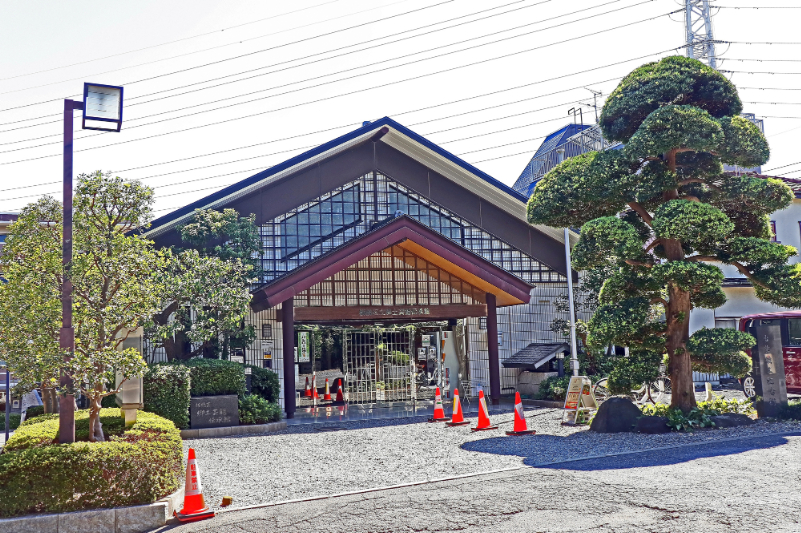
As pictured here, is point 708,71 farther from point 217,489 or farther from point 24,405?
point 24,405

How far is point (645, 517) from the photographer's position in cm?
643

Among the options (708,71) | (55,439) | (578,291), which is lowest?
(55,439)

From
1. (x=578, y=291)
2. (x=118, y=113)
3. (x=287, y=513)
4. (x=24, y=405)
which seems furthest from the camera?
(x=578, y=291)

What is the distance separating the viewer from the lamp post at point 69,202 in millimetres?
7879

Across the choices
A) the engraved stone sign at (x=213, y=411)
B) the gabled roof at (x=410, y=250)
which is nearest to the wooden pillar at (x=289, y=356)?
the gabled roof at (x=410, y=250)

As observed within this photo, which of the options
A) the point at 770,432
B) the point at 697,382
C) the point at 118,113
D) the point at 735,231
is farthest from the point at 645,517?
the point at 697,382

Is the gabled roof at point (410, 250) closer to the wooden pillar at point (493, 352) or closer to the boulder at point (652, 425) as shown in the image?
the wooden pillar at point (493, 352)

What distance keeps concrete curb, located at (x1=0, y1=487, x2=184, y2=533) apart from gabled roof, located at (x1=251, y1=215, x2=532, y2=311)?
9.38 meters

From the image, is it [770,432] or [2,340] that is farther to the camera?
[770,432]

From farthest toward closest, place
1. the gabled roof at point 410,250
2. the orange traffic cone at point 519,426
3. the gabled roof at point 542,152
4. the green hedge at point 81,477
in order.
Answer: the gabled roof at point 542,152
the gabled roof at point 410,250
the orange traffic cone at point 519,426
the green hedge at point 81,477

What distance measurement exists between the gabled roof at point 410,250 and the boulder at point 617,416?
6.03 m

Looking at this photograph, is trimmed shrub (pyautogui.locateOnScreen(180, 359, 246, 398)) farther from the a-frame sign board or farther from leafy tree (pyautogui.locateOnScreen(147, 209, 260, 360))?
the a-frame sign board

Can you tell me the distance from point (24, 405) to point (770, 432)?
700 inches

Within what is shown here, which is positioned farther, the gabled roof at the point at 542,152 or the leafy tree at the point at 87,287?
the gabled roof at the point at 542,152
